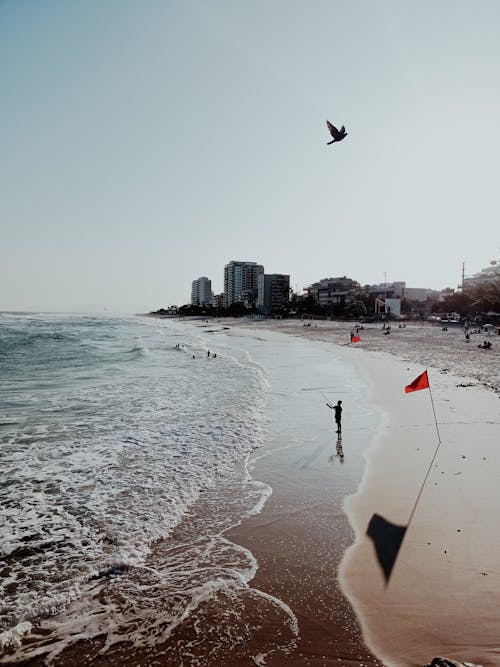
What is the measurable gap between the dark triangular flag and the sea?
6.31 ft

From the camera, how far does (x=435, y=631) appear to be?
15.6 ft

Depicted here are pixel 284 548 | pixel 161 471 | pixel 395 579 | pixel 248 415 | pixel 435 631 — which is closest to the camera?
pixel 435 631

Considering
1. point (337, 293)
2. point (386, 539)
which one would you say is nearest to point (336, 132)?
point (386, 539)

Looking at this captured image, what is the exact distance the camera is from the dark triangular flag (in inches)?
243

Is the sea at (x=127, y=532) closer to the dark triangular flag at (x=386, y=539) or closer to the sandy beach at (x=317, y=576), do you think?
the sandy beach at (x=317, y=576)

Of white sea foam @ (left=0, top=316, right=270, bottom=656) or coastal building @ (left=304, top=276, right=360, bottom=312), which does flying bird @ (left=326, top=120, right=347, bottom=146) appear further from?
coastal building @ (left=304, top=276, right=360, bottom=312)

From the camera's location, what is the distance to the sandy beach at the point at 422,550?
4.60 metres

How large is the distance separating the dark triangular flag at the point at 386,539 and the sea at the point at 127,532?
192 cm

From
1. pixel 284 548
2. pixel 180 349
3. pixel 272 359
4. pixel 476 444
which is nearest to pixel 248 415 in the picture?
pixel 476 444

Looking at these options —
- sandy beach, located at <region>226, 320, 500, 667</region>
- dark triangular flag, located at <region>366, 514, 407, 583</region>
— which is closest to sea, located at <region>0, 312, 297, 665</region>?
sandy beach, located at <region>226, 320, 500, 667</region>

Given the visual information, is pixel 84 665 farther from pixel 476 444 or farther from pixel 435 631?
pixel 476 444

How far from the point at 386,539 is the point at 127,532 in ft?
15.5

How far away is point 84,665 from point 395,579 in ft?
13.9

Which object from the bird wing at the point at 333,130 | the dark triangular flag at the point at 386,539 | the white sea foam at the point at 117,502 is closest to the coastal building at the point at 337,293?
the white sea foam at the point at 117,502
